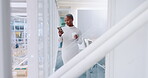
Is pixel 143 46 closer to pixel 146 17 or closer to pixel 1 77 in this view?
pixel 146 17

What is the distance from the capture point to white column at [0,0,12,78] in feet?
0.95

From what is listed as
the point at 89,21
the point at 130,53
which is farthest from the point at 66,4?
the point at 130,53

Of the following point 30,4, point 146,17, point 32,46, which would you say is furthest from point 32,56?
point 146,17

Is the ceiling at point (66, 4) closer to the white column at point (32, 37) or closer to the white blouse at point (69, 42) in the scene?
the white column at point (32, 37)

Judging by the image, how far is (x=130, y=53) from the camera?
0.80 metres

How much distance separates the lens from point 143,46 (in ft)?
2.52

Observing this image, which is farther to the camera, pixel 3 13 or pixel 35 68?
pixel 35 68

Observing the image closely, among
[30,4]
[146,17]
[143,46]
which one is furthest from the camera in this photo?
[30,4]

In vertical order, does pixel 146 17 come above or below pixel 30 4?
below

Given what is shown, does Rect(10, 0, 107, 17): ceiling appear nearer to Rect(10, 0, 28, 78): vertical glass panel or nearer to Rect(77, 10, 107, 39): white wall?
Rect(10, 0, 28, 78): vertical glass panel

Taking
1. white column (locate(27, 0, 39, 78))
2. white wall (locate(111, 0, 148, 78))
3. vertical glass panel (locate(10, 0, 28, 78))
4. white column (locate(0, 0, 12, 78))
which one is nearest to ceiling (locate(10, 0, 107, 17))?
vertical glass panel (locate(10, 0, 28, 78))

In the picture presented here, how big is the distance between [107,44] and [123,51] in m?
0.56

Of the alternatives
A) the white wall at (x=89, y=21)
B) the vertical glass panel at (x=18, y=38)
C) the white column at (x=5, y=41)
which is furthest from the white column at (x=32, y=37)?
the white wall at (x=89, y=21)

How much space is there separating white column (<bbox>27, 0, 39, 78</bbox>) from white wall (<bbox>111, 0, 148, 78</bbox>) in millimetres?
742
